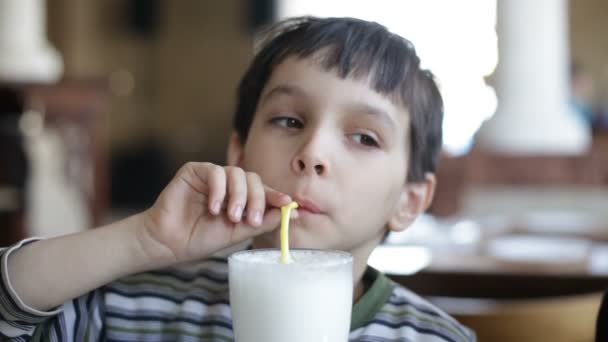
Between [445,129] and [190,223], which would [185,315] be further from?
[445,129]

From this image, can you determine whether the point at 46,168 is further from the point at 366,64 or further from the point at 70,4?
the point at 70,4

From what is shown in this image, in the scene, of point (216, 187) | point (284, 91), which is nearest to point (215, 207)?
point (216, 187)

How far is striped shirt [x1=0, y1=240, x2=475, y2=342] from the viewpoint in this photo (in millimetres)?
1065

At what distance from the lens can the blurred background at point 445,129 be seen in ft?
6.10

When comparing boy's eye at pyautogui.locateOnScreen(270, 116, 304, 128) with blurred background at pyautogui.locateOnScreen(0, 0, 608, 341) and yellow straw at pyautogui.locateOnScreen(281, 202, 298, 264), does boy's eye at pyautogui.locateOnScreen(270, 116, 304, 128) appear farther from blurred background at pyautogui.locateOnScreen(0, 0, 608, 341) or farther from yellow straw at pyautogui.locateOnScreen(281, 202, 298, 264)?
blurred background at pyautogui.locateOnScreen(0, 0, 608, 341)

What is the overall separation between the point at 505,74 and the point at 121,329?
11.6 feet

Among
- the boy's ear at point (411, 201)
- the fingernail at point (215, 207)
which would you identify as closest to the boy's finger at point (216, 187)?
the fingernail at point (215, 207)

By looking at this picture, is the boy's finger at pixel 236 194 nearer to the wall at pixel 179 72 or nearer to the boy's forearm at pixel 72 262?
the boy's forearm at pixel 72 262

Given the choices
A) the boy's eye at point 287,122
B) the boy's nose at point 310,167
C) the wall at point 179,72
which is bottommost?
the wall at point 179,72

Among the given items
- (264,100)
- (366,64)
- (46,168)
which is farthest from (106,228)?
(46,168)

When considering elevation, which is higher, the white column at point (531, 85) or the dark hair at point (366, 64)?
the dark hair at point (366, 64)

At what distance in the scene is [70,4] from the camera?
338 inches

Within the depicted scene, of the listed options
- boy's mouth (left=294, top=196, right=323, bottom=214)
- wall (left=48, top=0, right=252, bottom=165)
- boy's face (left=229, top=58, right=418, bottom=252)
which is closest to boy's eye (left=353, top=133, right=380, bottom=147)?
boy's face (left=229, top=58, right=418, bottom=252)

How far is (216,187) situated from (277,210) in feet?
0.25
